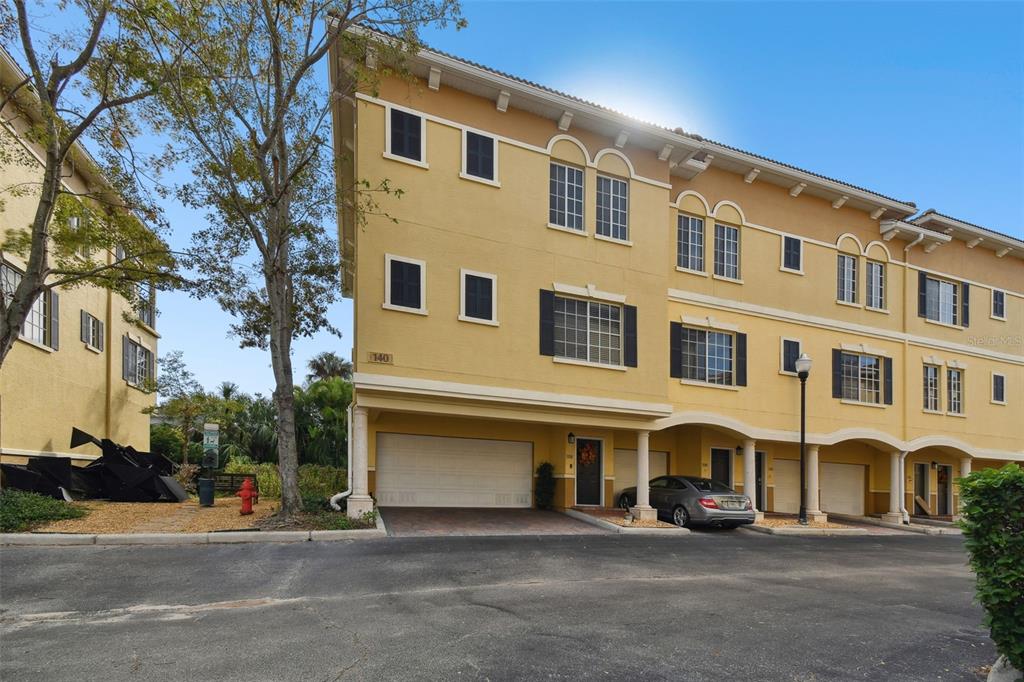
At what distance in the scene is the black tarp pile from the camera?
13133 millimetres

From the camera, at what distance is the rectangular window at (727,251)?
19.9 meters

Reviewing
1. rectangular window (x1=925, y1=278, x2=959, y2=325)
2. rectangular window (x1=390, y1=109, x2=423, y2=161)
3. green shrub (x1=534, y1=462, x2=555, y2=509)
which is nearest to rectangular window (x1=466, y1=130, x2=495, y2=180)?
rectangular window (x1=390, y1=109, x2=423, y2=161)

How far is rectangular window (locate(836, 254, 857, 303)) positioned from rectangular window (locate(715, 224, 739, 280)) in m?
4.60

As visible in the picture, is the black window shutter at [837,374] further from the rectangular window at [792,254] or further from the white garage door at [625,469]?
the white garage door at [625,469]

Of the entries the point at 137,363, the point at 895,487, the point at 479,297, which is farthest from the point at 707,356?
the point at 137,363

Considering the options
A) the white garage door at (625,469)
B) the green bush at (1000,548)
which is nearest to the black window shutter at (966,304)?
the white garage door at (625,469)

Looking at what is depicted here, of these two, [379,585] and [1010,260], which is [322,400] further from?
[1010,260]

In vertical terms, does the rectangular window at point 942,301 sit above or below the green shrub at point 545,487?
above

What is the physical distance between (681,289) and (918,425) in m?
11.7

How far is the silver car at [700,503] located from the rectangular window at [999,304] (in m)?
17.0

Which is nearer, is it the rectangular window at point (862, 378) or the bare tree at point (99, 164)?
the bare tree at point (99, 164)

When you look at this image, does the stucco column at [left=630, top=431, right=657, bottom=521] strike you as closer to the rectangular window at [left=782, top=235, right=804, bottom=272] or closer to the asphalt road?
the asphalt road

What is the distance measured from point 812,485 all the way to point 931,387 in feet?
25.4

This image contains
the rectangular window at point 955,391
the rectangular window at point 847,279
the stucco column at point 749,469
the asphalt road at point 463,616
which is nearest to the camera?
the asphalt road at point 463,616
